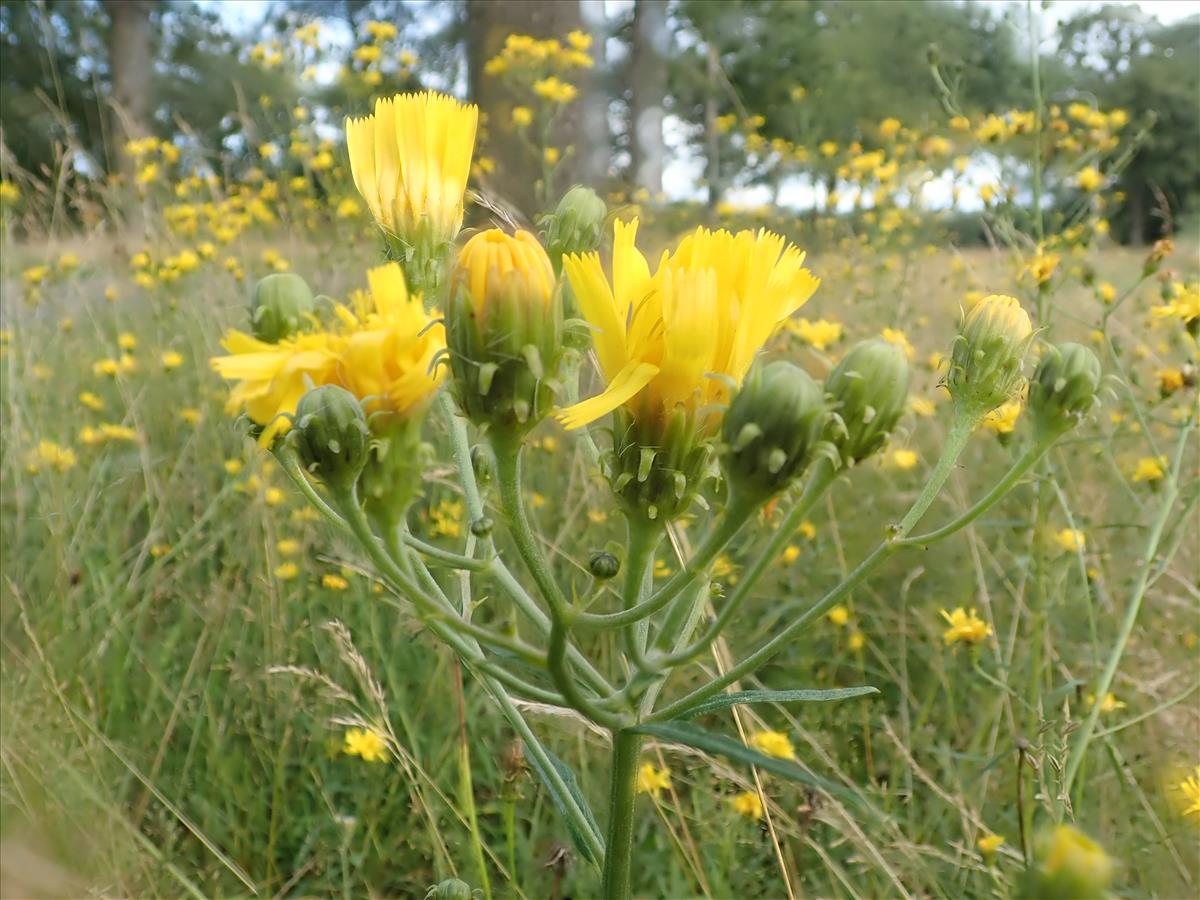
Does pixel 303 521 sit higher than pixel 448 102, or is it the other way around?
pixel 448 102

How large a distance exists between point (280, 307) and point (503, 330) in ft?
1.31

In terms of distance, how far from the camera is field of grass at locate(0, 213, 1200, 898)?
1.56 meters

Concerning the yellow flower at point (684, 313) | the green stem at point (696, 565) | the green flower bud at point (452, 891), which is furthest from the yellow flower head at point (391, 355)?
the green flower bud at point (452, 891)

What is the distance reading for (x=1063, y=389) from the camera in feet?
3.46

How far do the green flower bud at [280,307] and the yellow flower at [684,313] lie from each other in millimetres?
392

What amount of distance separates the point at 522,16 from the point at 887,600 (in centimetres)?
458

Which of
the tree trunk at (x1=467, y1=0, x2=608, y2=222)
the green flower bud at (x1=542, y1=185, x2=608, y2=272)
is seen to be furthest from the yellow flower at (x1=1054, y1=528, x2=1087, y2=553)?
the tree trunk at (x1=467, y1=0, x2=608, y2=222)

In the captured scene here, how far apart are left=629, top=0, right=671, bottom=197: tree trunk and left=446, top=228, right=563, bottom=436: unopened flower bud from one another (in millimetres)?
7802

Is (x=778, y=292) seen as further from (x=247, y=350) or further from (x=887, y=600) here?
(x=887, y=600)

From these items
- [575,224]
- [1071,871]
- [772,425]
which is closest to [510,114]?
[575,224]

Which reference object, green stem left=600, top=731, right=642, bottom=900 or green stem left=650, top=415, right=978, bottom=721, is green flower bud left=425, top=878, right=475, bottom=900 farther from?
green stem left=650, top=415, right=978, bottom=721

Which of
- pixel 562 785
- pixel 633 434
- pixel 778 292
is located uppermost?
pixel 778 292

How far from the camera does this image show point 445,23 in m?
12.2

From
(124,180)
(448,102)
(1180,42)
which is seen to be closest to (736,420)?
(448,102)
